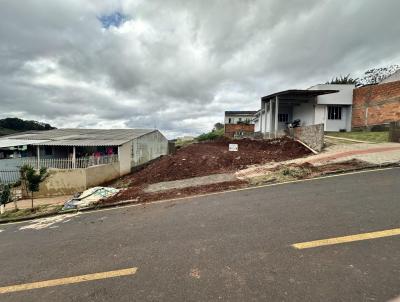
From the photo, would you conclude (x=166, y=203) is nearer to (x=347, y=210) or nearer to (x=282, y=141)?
(x=347, y=210)

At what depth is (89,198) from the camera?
9.88 metres

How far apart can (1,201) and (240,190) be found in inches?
471

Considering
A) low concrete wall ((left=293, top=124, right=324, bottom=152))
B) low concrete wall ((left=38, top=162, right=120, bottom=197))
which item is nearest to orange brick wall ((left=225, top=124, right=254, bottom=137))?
low concrete wall ((left=293, top=124, right=324, bottom=152))

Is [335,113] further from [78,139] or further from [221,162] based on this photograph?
[78,139]

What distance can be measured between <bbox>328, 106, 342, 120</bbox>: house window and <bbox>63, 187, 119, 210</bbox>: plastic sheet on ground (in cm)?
2088

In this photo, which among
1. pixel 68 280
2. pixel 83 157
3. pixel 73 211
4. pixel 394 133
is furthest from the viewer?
pixel 83 157

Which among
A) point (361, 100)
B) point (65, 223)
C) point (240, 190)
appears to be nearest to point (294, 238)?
point (240, 190)

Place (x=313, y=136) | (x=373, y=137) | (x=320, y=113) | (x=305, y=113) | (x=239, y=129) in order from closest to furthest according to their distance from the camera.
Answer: (x=313, y=136) < (x=373, y=137) < (x=320, y=113) < (x=305, y=113) < (x=239, y=129)

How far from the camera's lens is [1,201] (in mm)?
11273

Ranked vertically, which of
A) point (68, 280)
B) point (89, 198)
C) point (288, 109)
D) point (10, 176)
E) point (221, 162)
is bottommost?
point (10, 176)

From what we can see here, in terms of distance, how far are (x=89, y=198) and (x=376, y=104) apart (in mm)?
23189

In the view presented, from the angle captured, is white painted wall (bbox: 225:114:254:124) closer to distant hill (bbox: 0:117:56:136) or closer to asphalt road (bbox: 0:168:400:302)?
asphalt road (bbox: 0:168:400:302)

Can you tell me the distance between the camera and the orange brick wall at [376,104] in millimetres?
18172

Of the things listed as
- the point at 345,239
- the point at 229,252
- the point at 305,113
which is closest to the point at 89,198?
the point at 229,252
